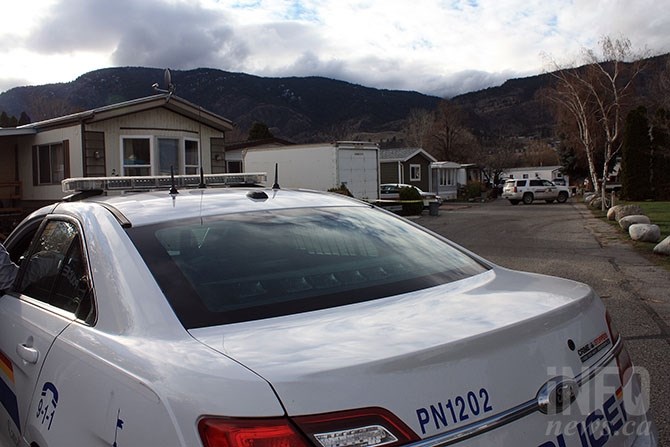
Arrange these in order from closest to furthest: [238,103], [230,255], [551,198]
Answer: [230,255] → [551,198] → [238,103]

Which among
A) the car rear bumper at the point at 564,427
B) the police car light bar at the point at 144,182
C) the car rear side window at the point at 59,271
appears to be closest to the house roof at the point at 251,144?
the police car light bar at the point at 144,182

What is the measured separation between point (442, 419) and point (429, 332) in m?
0.29

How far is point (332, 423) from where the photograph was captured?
1.40 m

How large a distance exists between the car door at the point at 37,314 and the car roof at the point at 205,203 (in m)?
0.27

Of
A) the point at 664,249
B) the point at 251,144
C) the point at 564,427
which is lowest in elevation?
the point at 664,249

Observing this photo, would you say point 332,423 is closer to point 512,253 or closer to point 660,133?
point 512,253

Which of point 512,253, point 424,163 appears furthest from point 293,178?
point 424,163

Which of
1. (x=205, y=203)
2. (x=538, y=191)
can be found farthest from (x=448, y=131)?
(x=205, y=203)

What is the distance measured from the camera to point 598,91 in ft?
112

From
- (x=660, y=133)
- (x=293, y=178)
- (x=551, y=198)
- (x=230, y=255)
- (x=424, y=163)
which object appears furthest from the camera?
(x=424, y=163)

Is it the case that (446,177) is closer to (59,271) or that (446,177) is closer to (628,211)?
(628,211)

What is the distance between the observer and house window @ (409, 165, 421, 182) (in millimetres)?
44544

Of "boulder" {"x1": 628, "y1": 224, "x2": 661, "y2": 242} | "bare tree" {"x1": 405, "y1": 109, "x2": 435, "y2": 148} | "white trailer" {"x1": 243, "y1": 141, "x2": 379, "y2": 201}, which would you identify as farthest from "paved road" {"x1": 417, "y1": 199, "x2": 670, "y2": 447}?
"bare tree" {"x1": 405, "y1": 109, "x2": 435, "y2": 148}

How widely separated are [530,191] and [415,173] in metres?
9.41
